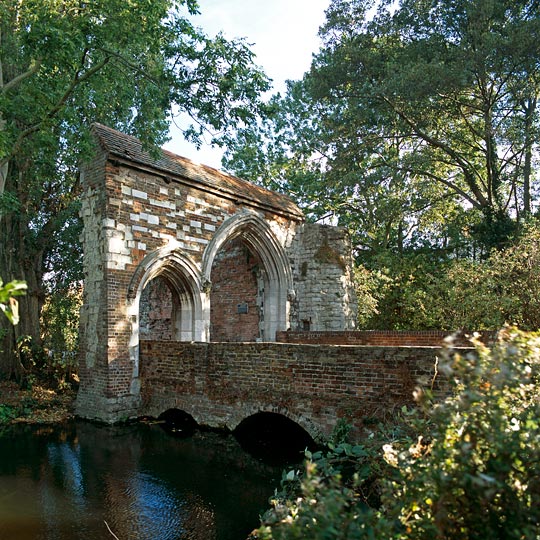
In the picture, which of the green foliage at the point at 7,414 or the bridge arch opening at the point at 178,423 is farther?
the green foliage at the point at 7,414

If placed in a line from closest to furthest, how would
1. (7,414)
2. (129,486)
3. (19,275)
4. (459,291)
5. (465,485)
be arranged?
(465,485) → (129,486) → (7,414) → (459,291) → (19,275)

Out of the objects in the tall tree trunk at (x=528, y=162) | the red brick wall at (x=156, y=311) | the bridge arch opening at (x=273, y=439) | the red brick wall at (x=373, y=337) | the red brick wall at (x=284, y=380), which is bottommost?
the bridge arch opening at (x=273, y=439)

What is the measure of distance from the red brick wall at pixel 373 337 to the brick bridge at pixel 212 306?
3.9 inches

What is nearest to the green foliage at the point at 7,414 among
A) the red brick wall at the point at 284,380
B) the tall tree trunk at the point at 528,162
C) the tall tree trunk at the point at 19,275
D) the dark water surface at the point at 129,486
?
the dark water surface at the point at 129,486

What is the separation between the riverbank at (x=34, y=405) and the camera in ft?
30.7

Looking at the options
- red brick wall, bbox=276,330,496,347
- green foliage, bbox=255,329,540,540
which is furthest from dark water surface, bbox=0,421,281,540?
red brick wall, bbox=276,330,496,347

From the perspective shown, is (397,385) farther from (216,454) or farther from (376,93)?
(376,93)

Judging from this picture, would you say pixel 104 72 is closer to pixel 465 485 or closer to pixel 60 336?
pixel 60 336

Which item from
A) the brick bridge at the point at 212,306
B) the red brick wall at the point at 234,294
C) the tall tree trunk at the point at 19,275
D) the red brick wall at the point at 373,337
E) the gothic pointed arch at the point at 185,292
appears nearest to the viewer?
the brick bridge at the point at 212,306

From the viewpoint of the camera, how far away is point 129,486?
219 inches

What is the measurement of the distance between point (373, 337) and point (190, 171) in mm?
5961

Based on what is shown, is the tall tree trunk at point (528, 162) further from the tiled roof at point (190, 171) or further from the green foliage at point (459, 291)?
the tiled roof at point (190, 171)

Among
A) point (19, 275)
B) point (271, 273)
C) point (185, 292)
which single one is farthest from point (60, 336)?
point (271, 273)

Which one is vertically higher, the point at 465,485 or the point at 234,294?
the point at 234,294
